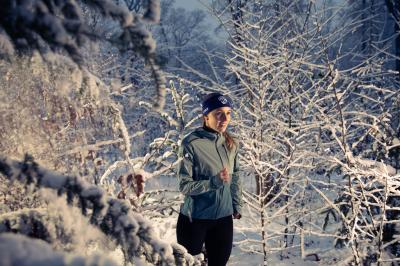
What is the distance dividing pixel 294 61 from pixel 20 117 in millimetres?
4551

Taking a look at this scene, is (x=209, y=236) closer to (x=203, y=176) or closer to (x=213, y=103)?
(x=203, y=176)

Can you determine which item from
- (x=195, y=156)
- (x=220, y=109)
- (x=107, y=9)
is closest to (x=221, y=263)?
(x=195, y=156)

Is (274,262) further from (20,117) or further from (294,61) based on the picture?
(20,117)

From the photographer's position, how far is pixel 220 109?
3.02 m

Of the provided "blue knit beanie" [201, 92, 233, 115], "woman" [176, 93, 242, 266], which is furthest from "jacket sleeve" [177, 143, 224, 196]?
"blue knit beanie" [201, 92, 233, 115]

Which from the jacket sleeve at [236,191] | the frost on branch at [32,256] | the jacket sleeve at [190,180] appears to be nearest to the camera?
the frost on branch at [32,256]

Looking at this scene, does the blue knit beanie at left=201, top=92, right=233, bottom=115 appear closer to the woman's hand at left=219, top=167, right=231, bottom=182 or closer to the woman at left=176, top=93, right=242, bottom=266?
the woman at left=176, top=93, right=242, bottom=266

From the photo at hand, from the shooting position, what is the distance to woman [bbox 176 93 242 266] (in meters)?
2.89

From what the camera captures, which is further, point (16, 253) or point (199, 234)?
point (199, 234)

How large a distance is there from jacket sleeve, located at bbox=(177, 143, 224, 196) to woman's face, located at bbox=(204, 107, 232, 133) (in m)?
0.32

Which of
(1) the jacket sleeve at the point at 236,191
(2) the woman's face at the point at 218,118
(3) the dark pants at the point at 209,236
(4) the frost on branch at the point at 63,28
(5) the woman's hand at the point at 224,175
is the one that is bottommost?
(3) the dark pants at the point at 209,236

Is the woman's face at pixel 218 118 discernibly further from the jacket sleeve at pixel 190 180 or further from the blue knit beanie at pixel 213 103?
the jacket sleeve at pixel 190 180

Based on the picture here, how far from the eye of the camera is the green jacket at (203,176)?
113 inches

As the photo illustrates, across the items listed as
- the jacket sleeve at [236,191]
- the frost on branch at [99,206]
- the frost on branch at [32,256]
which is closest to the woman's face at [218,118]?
the jacket sleeve at [236,191]
